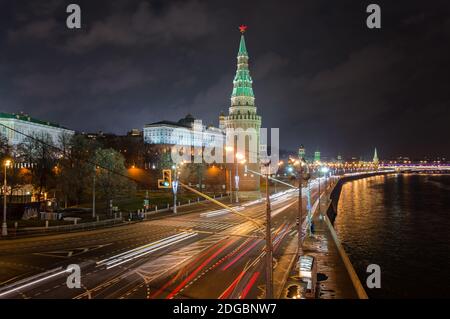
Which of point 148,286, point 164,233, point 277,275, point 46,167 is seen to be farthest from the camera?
point 46,167

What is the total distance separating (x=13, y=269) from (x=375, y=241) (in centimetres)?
3914

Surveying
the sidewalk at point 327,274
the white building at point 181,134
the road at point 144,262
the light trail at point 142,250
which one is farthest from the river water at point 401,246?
the white building at point 181,134

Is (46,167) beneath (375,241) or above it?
above

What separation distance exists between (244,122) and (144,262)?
7687 cm

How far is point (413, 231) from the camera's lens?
53750mm

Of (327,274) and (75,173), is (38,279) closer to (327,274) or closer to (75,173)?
(327,274)

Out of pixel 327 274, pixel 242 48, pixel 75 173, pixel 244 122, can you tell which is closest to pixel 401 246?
pixel 327 274

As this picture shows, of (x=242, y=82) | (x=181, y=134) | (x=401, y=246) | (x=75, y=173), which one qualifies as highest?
(x=242, y=82)

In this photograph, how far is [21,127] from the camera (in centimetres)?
12769

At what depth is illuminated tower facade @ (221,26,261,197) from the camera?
95125 millimetres
